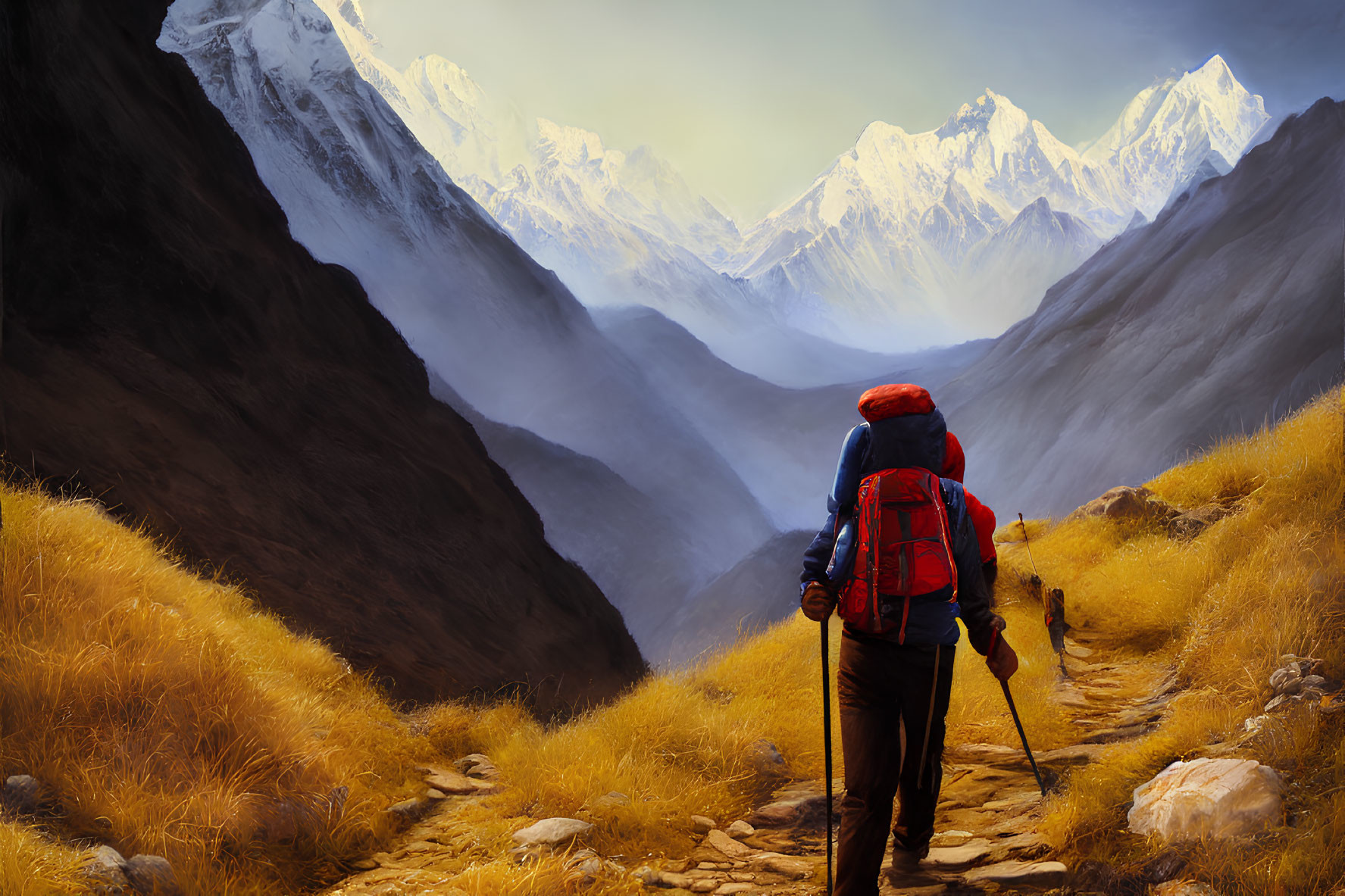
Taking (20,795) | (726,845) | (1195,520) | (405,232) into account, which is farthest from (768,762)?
(405,232)

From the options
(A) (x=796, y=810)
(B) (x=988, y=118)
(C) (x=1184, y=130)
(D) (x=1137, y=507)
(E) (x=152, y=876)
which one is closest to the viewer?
(E) (x=152, y=876)

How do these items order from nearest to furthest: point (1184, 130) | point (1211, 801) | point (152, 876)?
point (152, 876) → point (1211, 801) → point (1184, 130)

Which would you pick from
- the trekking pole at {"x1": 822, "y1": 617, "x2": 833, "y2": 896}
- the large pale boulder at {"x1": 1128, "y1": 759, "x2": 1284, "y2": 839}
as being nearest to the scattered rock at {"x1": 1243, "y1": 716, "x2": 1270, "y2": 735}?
the large pale boulder at {"x1": 1128, "y1": 759, "x2": 1284, "y2": 839}

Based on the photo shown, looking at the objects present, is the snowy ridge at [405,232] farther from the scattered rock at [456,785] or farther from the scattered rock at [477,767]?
the scattered rock at [456,785]

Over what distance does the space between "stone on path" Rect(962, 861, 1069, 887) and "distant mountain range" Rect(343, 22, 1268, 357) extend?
1199cm

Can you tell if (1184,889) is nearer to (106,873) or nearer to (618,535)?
(106,873)

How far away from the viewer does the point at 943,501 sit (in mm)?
2338

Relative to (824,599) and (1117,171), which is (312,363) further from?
(1117,171)

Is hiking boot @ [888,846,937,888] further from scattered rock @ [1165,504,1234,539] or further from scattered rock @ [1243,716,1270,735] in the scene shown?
scattered rock @ [1165,504,1234,539]

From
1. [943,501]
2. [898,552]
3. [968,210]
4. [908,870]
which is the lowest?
[908,870]

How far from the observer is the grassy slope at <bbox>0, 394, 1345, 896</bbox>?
2349 millimetres

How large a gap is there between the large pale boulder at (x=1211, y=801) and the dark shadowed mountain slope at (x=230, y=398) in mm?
4748

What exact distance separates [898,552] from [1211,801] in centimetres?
133

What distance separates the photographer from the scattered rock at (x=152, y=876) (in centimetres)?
213
